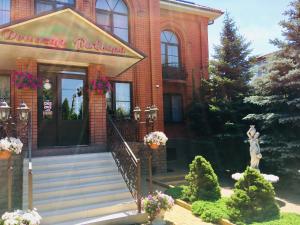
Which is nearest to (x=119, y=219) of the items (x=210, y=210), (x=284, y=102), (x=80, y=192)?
(x=80, y=192)

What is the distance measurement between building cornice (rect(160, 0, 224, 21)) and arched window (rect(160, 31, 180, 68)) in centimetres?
126

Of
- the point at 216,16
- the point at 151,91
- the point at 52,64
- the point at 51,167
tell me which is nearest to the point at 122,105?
the point at 151,91

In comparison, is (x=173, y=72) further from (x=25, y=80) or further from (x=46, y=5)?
(x=25, y=80)

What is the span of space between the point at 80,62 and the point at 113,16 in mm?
3539

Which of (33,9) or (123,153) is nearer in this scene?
(123,153)

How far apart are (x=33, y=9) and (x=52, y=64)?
2.49 metres

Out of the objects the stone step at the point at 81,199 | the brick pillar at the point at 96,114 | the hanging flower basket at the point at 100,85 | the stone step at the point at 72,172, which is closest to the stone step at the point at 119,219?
the stone step at the point at 81,199

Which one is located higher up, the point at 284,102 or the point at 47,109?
the point at 284,102

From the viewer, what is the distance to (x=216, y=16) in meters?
15.7

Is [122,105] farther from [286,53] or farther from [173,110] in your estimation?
[286,53]

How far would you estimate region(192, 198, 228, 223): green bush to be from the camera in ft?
20.7

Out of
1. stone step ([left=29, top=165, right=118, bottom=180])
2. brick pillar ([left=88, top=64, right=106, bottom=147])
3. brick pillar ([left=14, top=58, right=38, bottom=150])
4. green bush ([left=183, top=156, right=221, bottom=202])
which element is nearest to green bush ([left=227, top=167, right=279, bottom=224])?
green bush ([left=183, top=156, right=221, bottom=202])

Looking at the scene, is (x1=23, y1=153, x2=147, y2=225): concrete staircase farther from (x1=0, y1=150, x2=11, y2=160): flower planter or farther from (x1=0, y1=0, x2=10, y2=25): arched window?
(x1=0, y1=0, x2=10, y2=25): arched window

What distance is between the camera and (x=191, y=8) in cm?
1466
